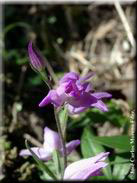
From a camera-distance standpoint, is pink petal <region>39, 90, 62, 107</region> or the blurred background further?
the blurred background

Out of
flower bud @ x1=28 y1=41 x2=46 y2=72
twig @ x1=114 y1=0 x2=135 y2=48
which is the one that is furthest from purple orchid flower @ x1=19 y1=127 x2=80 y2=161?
twig @ x1=114 y1=0 x2=135 y2=48

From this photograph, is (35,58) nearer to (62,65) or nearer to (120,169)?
(120,169)

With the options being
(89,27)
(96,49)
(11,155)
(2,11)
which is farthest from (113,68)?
(11,155)

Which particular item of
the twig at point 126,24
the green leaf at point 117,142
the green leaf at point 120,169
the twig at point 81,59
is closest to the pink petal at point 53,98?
the green leaf at point 117,142

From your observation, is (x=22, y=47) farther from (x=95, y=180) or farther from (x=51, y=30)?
(x=95, y=180)

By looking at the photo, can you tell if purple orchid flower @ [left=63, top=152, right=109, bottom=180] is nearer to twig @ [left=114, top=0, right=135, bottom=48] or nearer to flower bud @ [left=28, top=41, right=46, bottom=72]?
flower bud @ [left=28, top=41, right=46, bottom=72]

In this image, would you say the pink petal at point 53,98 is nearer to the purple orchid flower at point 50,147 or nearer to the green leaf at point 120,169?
the purple orchid flower at point 50,147
